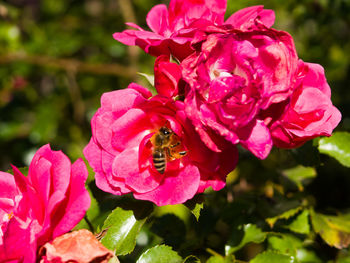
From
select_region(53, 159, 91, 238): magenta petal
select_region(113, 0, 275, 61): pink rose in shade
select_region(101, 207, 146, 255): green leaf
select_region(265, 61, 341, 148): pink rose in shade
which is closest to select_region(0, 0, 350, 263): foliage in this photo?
select_region(101, 207, 146, 255): green leaf

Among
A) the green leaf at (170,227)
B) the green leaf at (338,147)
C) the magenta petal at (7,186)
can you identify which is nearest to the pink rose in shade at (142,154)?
the magenta petal at (7,186)

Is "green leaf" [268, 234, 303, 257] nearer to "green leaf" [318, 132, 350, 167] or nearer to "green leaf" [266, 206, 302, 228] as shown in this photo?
"green leaf" [266, 206, 302, 228]

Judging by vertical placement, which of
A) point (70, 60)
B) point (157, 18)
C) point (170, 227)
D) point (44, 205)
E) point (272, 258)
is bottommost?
point (70, 60)

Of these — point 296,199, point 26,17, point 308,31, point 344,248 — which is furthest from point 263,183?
point 26,17

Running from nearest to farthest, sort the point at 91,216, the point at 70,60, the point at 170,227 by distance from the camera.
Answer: the point at 91,216, the point at 170,227, the point at 70,60

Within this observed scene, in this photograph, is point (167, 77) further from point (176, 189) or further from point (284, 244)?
point (284, 244)

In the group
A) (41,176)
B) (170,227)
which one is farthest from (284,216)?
(41,176)

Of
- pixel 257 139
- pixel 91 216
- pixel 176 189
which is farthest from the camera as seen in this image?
pixel 91 216
